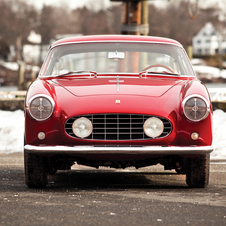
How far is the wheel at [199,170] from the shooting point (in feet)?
19.1

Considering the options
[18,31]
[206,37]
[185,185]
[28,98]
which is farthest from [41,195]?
[206,37]

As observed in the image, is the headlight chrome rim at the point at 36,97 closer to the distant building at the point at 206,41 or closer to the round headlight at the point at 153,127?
the round headlight at the point at 153,127

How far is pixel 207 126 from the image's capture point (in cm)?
564

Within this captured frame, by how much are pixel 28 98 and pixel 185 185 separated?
1.96 meters

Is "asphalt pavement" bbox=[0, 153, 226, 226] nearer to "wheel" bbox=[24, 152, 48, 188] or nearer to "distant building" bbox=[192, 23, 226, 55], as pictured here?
"wheel" bbox=[24, 152, 48, 188]

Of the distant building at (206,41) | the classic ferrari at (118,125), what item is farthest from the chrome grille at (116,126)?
the distant building at (206,41)

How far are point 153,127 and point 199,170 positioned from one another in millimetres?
767

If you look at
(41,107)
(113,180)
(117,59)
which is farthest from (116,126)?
(117,59)

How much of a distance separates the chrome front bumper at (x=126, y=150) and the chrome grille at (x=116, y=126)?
0.11 metres

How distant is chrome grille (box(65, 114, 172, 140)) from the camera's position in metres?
5.51

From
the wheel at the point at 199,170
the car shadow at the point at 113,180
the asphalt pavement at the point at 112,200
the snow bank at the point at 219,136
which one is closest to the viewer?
the asphalt pavement at the point at 112,200

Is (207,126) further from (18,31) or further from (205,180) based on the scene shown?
(18,31)

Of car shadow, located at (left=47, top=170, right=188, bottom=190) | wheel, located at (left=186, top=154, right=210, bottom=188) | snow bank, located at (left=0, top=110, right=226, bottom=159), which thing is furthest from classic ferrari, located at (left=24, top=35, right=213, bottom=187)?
snow bank, located at (left=0, top=110, right=226, bottom=159)

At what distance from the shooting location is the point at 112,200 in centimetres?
512
